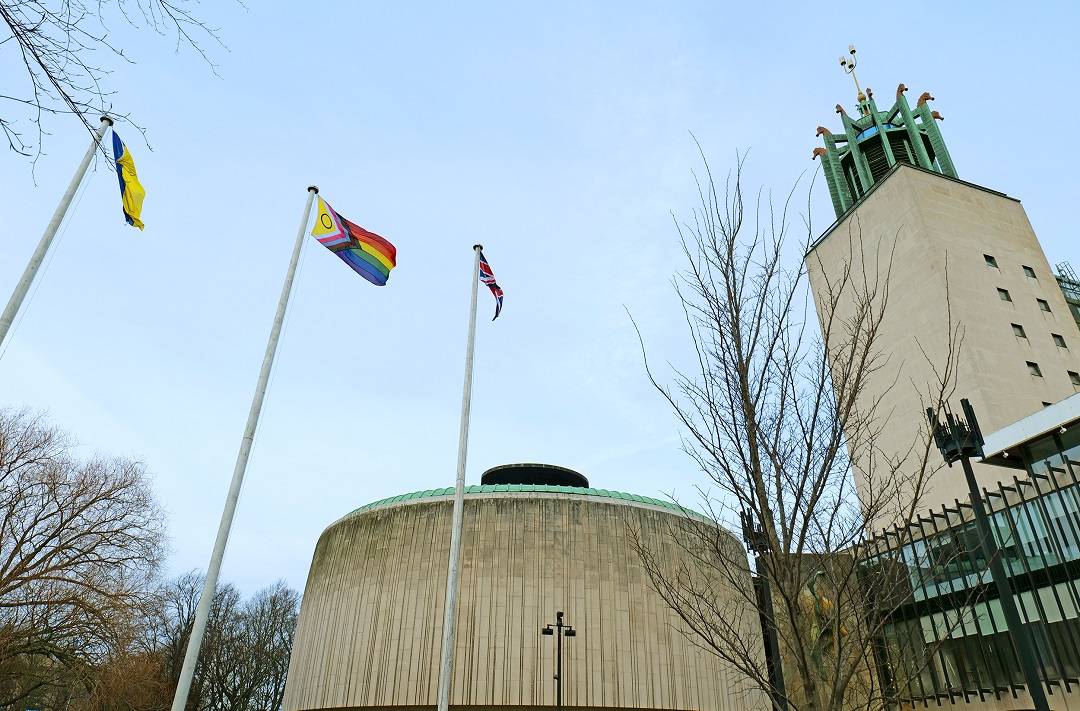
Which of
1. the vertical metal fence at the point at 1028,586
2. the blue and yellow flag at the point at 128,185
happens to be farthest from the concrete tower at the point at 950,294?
the blue and yellow flag at the point at 128,185

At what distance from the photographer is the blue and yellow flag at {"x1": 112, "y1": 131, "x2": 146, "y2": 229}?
1304cm

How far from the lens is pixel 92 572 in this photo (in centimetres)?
2491

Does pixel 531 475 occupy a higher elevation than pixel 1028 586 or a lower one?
higher

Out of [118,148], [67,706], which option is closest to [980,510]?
[118,148]

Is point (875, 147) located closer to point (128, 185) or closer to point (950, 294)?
point (950, 294)

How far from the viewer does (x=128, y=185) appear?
13219 millimetres

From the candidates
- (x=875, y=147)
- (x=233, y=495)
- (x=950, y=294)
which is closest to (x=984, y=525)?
(x=233, y=495)

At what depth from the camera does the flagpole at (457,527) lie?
49.4ft

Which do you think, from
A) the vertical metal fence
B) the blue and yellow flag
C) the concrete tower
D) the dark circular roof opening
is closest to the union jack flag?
the blue and yellow flag

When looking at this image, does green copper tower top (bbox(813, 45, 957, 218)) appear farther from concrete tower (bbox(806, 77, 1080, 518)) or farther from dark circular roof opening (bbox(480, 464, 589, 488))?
dark circular roof opening (bbox(480, 464, 589, 488))

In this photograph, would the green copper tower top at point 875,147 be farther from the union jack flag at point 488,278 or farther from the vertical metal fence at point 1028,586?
the union jack flag at point 488,278

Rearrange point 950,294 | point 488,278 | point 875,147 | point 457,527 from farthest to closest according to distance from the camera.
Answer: point 875,147 < point 950,294 < point 488,278 < point 457,527

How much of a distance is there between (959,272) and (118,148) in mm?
39994

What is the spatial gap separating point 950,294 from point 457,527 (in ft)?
106
